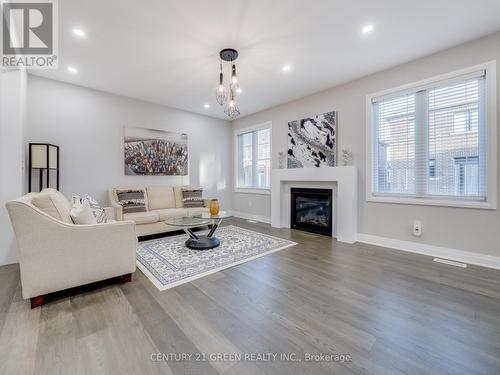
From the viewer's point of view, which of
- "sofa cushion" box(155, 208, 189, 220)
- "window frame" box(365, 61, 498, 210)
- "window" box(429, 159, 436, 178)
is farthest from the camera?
"sofa cushion" box(155, 208, 189, 220)

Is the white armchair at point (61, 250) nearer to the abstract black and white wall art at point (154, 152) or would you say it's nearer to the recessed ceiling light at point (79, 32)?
the recessed ceiling light at point (79, 32)

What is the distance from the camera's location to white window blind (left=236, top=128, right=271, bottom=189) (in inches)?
215

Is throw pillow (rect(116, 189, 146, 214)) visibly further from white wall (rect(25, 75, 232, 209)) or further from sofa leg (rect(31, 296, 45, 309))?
sofa leg (rect(31, 296, 45, 309))

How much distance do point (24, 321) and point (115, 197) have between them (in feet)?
8.78

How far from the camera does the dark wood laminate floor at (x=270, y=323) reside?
4.21ft

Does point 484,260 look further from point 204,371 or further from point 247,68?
point 247,68

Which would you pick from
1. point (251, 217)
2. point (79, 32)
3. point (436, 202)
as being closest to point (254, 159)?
point (251, 217)

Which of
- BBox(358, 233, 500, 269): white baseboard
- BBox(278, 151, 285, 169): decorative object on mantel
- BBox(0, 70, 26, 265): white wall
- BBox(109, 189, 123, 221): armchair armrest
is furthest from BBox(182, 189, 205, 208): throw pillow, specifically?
BBox(358, 233, 500, 269): white baseboard

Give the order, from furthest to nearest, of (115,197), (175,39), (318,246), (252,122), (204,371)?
1. (252,122)
2. (115,197)
3. (318,246)
4. (175,39)
5. (204,371)

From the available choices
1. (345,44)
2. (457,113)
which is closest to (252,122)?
(345,44)

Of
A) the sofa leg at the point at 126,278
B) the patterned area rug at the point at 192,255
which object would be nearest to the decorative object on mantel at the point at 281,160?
the patterned area rug at the point at 192,255

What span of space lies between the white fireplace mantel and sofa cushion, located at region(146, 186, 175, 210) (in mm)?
2257

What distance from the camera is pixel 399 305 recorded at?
1.87 metres

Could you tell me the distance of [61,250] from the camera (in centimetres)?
190
